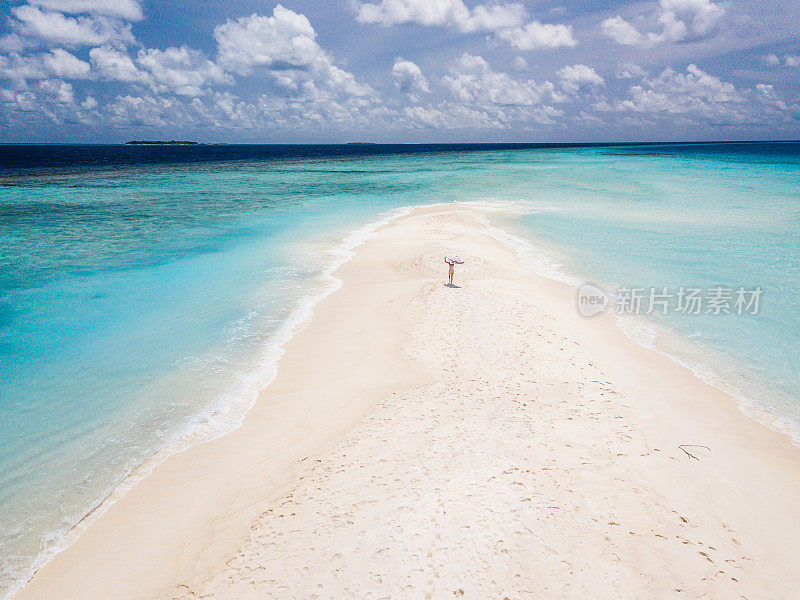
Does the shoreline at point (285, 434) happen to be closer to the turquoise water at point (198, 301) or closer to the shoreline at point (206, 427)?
the shoreline at point (206, 427)

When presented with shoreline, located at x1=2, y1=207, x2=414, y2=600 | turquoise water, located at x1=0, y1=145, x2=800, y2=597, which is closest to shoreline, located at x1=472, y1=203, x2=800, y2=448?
turquoise water, located at x1=0, y1=145, x2=800, y2=597

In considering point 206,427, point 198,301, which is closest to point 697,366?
point 206,427

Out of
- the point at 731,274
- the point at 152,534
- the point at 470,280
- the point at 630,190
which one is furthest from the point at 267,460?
the point at 630,190

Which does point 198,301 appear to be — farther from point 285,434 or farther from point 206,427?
point 285,434

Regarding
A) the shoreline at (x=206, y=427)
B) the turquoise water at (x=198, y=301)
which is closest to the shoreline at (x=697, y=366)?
the turquoise water at (x=198, y=301)

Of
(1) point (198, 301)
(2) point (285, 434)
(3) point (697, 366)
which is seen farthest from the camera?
(1) point (198, 301)

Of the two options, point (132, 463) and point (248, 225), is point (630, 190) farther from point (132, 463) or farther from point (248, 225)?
point (132, 463)

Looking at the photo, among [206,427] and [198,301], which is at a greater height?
[198,301]

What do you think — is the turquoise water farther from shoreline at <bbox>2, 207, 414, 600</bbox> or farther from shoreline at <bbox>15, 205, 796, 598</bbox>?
shoreline at <bbox>15, 205, 796, 598</bbox>
